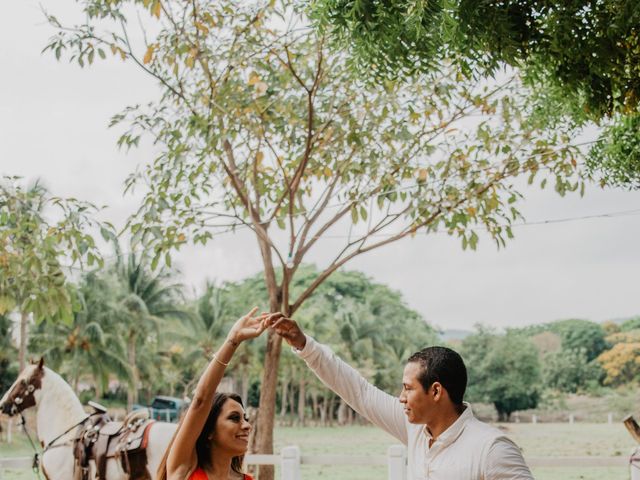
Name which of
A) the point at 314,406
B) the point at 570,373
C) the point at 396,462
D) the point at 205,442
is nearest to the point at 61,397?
the point at 396,462

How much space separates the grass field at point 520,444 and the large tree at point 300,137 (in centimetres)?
2301

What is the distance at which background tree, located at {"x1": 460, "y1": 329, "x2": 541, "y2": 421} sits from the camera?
4259cm

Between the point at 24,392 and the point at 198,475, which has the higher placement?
the point at 24,392

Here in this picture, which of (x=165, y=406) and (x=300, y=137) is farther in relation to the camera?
(x=165, y=406)

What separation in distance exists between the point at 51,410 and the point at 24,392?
209mm

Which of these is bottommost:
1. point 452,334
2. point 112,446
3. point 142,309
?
point 112,446

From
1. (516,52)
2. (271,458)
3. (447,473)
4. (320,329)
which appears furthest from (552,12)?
(320,329)

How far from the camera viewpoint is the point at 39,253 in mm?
5699

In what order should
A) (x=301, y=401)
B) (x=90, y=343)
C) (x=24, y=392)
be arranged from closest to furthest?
(x=24, y=392), (x=90, y=343), (x=301, y=401)

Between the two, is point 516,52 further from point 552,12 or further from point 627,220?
point 627,220

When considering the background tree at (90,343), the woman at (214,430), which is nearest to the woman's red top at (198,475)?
the woman at (214,430)

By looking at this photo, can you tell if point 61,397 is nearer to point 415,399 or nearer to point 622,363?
point 415,399

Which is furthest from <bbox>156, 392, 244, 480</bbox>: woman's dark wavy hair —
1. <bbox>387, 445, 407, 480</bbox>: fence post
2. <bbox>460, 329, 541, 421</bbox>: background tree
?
<bbox>460, 329, 541, 421</bbox>: background tree

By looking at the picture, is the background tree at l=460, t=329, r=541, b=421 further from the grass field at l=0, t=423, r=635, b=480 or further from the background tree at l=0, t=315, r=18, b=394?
the background tree at l=0, t=315, r=18, b=394
